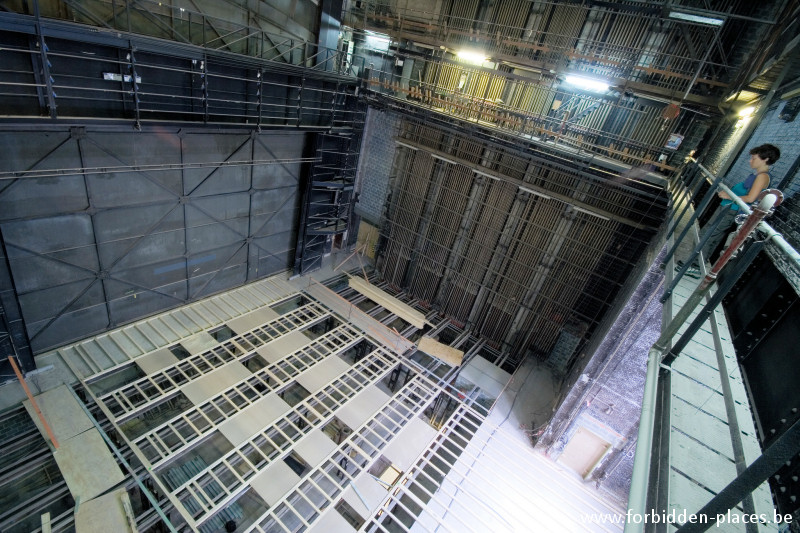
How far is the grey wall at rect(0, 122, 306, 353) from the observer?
9945mm

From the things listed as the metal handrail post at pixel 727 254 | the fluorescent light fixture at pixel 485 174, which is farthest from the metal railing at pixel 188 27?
the metal handrail post at pixel 727 254

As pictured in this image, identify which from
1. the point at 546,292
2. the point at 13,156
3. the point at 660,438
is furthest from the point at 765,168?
the point at 13,156

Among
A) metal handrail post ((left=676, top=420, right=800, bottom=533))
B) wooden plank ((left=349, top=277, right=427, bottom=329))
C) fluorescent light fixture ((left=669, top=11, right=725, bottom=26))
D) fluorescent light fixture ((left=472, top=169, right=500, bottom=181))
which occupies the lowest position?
wooden plank ((left=349, top=277, right=427, bottom=329))

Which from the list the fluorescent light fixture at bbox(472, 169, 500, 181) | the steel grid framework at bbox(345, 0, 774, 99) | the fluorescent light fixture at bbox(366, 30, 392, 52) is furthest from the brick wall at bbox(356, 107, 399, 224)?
the fluorescent light fixture at bbox(472, 169, 500, 181)

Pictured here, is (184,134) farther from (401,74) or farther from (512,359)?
(512,359)

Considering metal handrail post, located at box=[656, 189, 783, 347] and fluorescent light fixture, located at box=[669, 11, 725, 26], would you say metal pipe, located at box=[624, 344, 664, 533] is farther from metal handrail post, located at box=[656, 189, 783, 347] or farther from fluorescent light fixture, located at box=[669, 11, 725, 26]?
fluorescent light fixture, located at box=[669, 11, 725, 26]

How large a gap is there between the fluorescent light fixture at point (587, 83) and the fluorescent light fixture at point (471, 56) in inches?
128

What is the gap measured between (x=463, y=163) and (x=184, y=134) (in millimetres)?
10365

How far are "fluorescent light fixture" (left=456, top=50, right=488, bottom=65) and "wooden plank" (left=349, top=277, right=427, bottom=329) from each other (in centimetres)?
1003

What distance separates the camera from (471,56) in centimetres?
1536

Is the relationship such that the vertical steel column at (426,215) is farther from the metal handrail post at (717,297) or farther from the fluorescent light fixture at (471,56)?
the metal handrail post at (717,297)

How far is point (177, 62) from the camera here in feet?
35.7

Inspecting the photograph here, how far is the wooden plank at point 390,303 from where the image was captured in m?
16.4

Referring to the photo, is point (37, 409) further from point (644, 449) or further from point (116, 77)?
point (644, 449)
